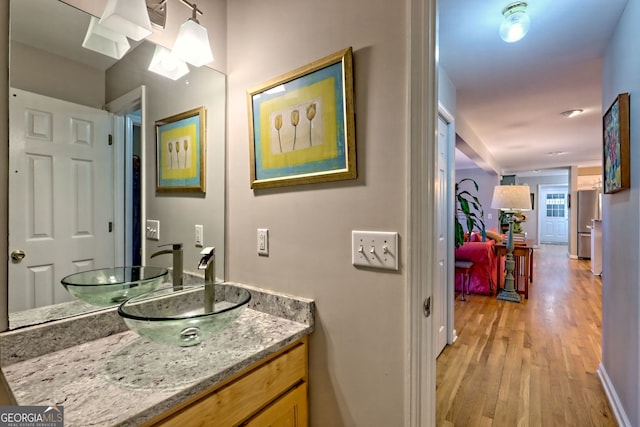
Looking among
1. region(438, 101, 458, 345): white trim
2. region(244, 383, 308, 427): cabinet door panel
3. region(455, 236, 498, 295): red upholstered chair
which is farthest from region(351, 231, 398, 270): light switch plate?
region(455, 236, 498, 295): red upholstered chair

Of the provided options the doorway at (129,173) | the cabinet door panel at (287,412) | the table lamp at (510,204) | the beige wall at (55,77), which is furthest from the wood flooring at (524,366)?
the beige wall at (55,77)

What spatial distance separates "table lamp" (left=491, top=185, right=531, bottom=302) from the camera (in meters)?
3.70

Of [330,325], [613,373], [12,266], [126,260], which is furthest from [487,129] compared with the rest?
[12,266]

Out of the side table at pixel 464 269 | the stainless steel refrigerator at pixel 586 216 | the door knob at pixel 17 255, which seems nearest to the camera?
the door knob at pixel 17 255

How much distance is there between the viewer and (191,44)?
1.15m

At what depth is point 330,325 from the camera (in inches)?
43.7

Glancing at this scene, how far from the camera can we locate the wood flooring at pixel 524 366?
182 centimetres

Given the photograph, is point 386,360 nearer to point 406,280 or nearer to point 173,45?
point 406,280

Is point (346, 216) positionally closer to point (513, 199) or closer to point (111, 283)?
point (111, 283)

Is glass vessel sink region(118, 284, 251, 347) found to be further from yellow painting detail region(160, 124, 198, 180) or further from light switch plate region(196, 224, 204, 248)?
yellow painting detail region(160, 124, 198, 180)

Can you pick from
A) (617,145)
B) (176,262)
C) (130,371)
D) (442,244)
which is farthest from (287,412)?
(617,145)

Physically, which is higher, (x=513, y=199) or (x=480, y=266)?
(x=513, y=199)

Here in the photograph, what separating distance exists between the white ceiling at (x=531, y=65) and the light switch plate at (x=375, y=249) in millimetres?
1457

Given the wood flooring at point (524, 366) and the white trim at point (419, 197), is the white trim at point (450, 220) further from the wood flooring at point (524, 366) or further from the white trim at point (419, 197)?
the white trim at point (419, 197)
